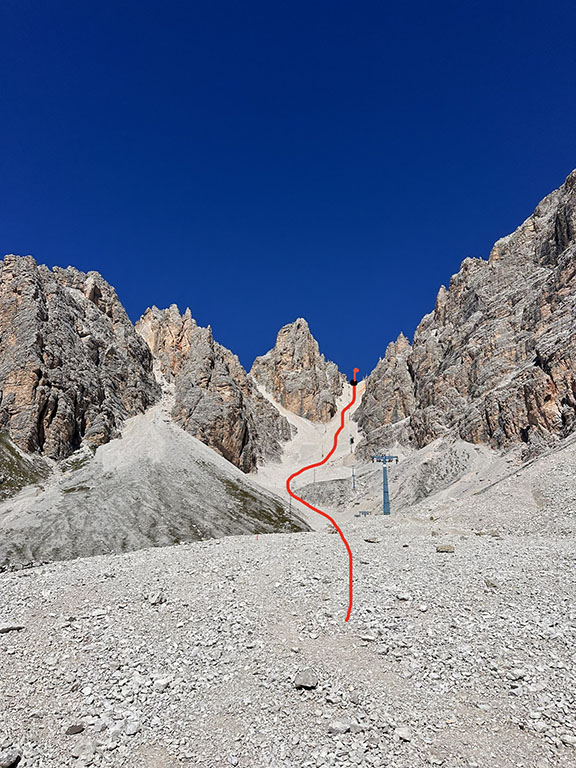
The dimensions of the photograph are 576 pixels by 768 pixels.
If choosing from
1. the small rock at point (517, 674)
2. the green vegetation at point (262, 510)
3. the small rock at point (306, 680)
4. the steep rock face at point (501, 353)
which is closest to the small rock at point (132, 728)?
the small rock at point (306, 680)

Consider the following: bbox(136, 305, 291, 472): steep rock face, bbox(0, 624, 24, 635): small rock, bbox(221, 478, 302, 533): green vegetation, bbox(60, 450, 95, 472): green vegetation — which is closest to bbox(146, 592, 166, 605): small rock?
bbox(0, 624, 24, 635): small rock

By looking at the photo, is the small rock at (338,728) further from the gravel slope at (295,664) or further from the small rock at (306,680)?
the small rock at (306,680)

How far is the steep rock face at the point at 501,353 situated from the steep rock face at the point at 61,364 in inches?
3267

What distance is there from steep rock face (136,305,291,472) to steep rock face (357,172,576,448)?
43.9m

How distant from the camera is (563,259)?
342 ft

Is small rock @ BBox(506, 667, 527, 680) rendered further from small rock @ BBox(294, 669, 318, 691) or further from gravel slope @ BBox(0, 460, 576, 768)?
small rock @ BBox(294, 669, 318, 691)

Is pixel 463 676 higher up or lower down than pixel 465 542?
lower down

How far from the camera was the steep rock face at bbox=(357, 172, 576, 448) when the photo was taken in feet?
264

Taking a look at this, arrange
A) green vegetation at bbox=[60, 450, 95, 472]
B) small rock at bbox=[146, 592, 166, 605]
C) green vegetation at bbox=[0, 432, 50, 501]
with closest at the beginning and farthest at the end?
small rock at bbox=[146, 592, 166, 605] < green vegetation at bbox=[0, 432, 50, 501] < green vegetation at bbox=[60, 450, 95, 472]

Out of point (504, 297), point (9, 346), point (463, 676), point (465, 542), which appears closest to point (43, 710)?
point (463, 676)

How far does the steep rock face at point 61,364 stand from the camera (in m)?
84.6

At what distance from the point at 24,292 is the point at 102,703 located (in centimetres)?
10832

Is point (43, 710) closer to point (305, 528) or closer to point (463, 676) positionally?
point (463, 676)

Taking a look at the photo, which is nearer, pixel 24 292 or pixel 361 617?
pixel 361 617
